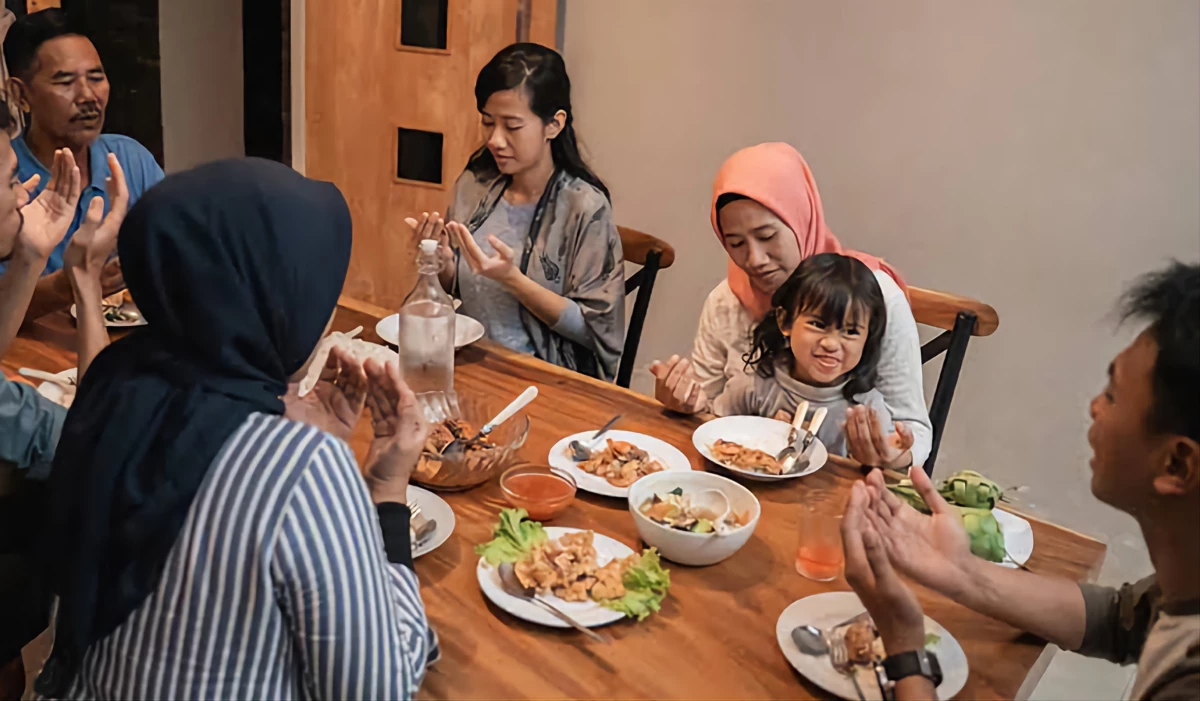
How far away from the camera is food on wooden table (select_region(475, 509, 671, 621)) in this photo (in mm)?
1118

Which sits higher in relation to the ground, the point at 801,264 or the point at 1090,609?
the point at 801,264

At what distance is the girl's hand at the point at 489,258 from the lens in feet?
6.53

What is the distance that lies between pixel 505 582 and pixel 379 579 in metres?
0.32

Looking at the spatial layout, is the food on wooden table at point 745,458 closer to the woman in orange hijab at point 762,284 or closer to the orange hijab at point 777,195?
the woman in orange hijab at point 762,284

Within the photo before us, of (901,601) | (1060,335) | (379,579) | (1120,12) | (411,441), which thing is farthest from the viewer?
(1060,335)

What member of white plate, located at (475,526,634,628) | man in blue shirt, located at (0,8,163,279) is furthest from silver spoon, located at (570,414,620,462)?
man in blue shirt, located at (0,8,163,279)

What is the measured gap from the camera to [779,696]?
101 cm

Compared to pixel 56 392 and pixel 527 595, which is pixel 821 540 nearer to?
pixel 527 595

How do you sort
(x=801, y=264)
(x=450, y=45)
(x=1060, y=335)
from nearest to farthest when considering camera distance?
(x=801, y=264) → (x=1060, y=335) → (x=450, y=45)

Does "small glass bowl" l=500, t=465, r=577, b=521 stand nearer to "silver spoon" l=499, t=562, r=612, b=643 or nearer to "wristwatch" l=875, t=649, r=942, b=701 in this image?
"silver spoon" l=499, t=562, r=612, b=643

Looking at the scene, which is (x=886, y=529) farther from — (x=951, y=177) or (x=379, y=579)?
(x=951, y=177)

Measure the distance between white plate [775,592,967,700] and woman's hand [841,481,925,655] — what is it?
0.07 metres

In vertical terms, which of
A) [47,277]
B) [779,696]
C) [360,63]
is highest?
[360,63]

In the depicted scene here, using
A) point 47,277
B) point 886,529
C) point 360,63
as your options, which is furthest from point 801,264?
point 360,63
